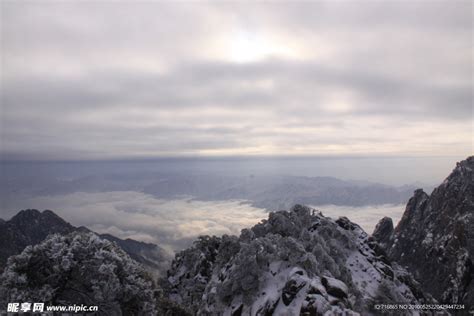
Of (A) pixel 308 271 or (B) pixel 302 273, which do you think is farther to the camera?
(A) pixel 308 271

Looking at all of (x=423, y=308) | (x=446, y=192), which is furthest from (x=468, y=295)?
(x=423, y=308)

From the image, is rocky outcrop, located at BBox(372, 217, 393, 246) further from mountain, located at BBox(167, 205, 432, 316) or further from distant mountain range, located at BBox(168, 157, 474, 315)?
mountain, located at BBox(167, 205, 432, 316)

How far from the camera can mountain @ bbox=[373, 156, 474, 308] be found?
9756 centimetres

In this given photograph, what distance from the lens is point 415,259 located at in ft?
410

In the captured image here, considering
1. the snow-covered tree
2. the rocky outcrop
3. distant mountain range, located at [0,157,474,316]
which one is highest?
the snow-covered tree

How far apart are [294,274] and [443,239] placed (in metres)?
110

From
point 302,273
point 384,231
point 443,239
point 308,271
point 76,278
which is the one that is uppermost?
point 76,278

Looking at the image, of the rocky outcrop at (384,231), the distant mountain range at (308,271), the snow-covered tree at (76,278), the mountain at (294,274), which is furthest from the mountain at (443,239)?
the snow-covered tree at (76,278)

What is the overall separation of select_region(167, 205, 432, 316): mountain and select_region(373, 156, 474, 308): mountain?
43122 millimetres

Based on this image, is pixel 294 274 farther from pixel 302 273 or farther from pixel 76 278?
pixel 76 278

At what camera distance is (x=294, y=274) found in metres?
33.3

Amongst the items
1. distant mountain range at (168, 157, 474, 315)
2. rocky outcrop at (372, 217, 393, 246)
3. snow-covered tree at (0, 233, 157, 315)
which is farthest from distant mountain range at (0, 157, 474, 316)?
rocky outcrop at (372, 217, 393, 246)

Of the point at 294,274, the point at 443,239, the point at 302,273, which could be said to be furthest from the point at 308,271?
the point at 443,239

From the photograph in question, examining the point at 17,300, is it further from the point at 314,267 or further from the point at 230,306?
the point at 314,267
